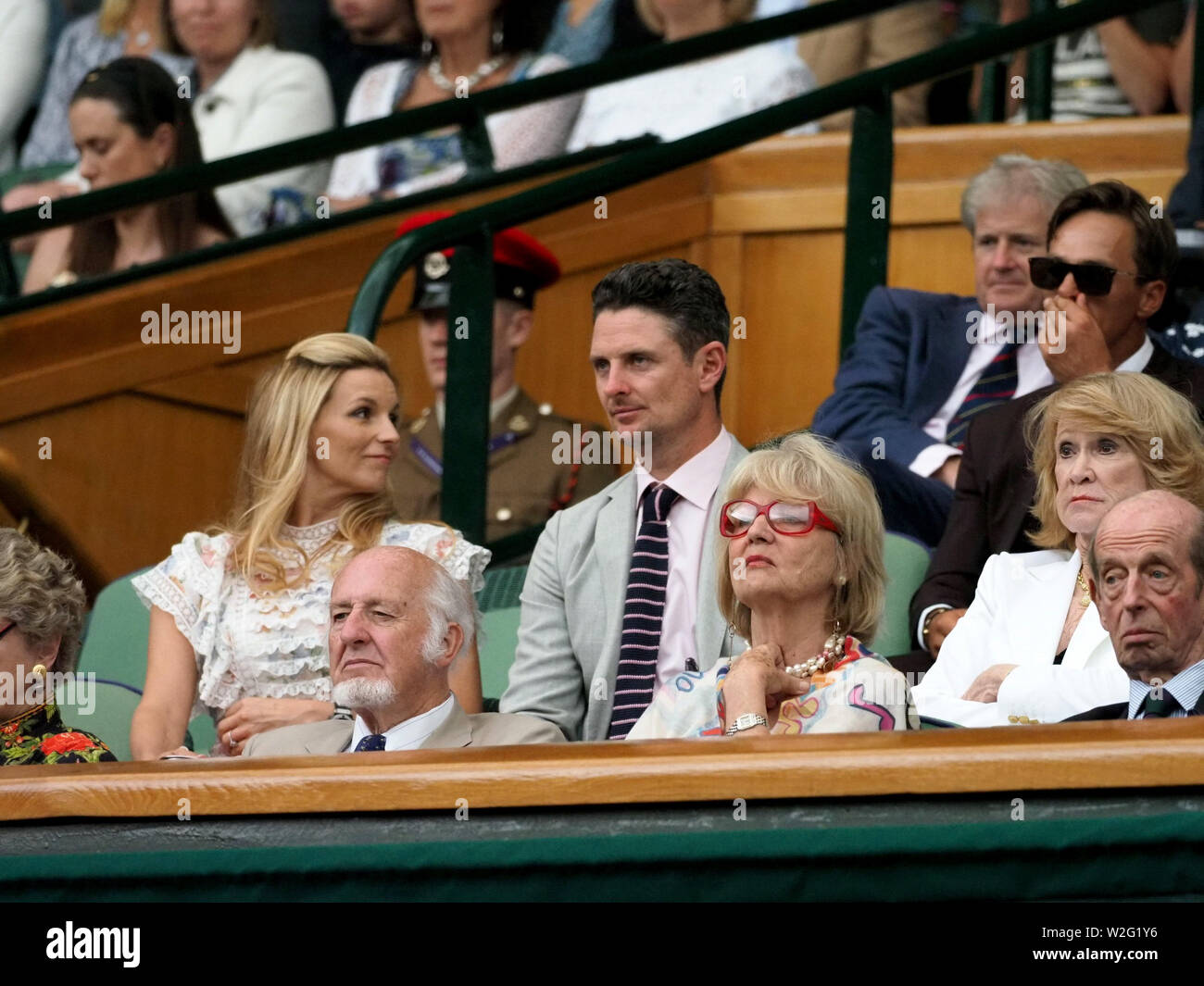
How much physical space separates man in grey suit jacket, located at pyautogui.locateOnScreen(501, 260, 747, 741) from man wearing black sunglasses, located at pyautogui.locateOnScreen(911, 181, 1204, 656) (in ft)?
1.24

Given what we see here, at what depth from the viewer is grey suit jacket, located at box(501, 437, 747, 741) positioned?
9.03 ft

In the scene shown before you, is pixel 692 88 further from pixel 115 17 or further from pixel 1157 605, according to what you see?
pixel 1157 605

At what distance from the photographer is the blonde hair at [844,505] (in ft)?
8.06

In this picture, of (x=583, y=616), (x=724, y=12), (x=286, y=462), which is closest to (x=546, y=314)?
(x=724, y=12)

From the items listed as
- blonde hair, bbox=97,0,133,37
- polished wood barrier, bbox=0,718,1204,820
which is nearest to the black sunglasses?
polished wood barrier, bbox=0,718,1204,820

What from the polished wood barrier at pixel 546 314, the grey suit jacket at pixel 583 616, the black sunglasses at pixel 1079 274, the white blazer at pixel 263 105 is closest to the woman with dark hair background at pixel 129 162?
the polished wood barrier at pixel 546 314

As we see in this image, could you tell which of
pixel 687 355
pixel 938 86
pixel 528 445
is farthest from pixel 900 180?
pixel 687 355

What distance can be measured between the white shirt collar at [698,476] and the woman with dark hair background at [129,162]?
1.93 meters

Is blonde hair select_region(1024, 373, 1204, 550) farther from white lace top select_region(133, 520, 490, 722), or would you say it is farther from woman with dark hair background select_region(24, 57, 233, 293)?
woman with dark hair background select_region(24, 57, 233, 293)

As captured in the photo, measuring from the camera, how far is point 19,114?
5.71 metres

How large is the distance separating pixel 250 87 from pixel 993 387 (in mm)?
2265

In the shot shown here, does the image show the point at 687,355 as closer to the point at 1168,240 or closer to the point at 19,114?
the point at 1168,240

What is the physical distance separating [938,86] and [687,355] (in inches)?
79.2

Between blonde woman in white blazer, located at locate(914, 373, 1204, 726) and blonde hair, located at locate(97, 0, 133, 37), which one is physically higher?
blonde hair, located at locate(97, 0, 133, 37)
